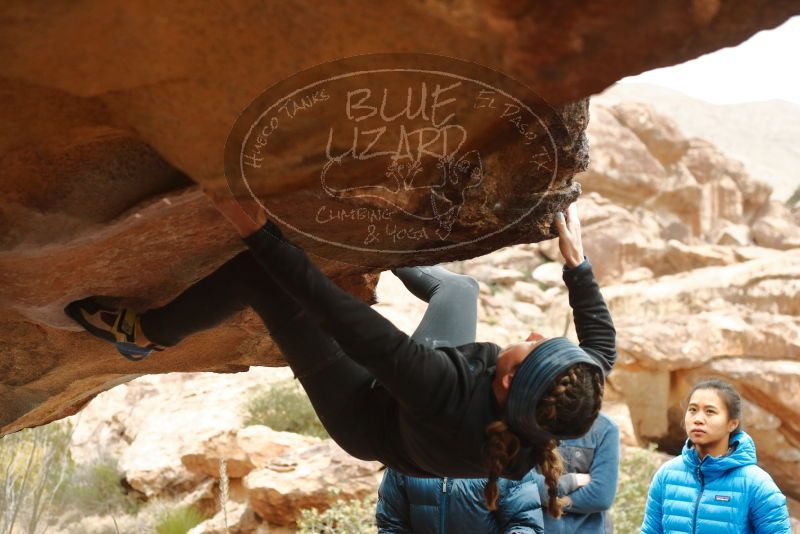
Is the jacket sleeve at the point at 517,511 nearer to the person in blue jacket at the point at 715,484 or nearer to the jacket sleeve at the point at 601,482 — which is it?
the jacket sleeve at the point at 601,482

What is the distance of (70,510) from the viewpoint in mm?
9875

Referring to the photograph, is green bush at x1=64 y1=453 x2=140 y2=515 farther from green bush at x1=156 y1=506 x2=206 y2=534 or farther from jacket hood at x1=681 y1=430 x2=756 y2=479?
jacket hood at x1=681 y1=430 x2=756 y2=479

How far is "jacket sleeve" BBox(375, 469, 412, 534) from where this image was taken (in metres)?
3.37

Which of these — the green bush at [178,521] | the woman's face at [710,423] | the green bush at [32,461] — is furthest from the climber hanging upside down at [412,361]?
the green bush at [178,521]

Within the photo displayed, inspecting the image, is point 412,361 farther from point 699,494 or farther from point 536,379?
point 699,494

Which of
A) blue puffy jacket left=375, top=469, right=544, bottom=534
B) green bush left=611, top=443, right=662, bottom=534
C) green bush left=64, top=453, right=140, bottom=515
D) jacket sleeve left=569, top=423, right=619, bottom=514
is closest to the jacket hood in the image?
jacket sleeve left=569, top=423, right=619, bottom=514

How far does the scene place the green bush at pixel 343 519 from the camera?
19.8 feet

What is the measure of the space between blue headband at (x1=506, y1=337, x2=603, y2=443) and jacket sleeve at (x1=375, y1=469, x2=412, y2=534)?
126 centimetres

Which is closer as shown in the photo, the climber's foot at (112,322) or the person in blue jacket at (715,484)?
the climber's foot at (112,322)

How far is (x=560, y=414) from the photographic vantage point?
2207mm

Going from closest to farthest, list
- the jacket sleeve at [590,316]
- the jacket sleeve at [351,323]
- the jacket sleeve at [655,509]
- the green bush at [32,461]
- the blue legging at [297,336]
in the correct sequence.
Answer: the jacket sleeve at [351,323], the blue legging at [297,336], the jacket sleeve at [590,316], the jacket sleeve at [655,509], the green bush at [32,461]

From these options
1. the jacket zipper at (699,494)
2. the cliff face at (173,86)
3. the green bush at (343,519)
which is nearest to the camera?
the cliff face at (173,86)

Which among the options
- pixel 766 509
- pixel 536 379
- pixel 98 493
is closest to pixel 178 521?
pixel 98 493

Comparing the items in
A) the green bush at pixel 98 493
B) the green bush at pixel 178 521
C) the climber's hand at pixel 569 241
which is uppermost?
the climber's hand at pixel 569 241
